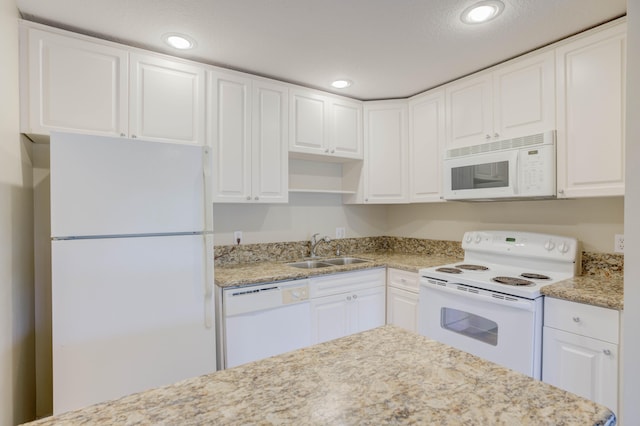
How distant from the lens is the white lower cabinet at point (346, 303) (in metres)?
2.39

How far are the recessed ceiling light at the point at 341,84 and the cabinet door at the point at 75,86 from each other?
1485 millimetres

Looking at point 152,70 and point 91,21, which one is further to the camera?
point 152,70

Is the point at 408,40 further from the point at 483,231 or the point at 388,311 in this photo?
the point at 388,311

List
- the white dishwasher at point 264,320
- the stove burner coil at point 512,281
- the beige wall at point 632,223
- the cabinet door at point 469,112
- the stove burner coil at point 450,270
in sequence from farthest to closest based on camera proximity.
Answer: the cabinet door at point 469,112
the stove burner coil at point 450,270
the white dishwasher at point 264,320
the stove burner coil at point 512,281
the beige wall at point 632,223

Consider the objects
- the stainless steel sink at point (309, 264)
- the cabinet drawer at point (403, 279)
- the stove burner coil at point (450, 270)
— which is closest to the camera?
the stove burner coil at point (450, 270)

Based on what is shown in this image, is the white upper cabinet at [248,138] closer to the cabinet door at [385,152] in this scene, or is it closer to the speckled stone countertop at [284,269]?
the speckled stone countertop at [284,269]

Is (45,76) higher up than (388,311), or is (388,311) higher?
(45,76)

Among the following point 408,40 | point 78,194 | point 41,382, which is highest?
point 408,40

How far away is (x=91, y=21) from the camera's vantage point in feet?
5.92

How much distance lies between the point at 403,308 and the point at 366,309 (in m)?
0.30

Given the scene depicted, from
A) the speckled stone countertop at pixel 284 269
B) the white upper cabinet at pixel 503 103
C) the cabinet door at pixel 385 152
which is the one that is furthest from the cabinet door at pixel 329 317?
the white upper cabinet at pixel 503 103

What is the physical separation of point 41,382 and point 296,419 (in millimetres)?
2284

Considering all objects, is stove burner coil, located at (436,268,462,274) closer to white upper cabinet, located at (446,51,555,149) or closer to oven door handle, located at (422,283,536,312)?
oven door handle, located at (422,283,536,312)

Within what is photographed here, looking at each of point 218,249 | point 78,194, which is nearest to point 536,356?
point 218,249
